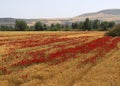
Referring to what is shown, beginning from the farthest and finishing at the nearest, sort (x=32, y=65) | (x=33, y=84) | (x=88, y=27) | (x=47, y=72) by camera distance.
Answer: (x=88, y=27), (x=32, y=65), (x=47, y=72), (x=33, y=84)

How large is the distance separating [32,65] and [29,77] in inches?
146

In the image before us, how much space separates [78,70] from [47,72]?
217 cm

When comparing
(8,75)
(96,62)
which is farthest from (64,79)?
(96,62)

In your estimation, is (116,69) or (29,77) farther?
(116,69)

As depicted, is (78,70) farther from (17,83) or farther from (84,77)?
(17,83)

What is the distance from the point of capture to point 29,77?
15984 mm

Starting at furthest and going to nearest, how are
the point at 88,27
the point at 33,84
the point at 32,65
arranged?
1. the point at 88,27
2. the point at 32,65
3. the point at 33,84

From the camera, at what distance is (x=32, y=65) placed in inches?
774

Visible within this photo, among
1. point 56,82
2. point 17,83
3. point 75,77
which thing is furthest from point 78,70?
point 17,83

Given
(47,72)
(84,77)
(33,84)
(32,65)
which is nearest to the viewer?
(33,84)

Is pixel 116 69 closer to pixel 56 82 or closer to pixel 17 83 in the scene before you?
pixel 56 82

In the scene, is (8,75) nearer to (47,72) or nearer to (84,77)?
(47,72)

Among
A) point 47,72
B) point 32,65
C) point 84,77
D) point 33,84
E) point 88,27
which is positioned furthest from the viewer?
point 88,27

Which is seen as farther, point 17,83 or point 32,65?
point 32,65
